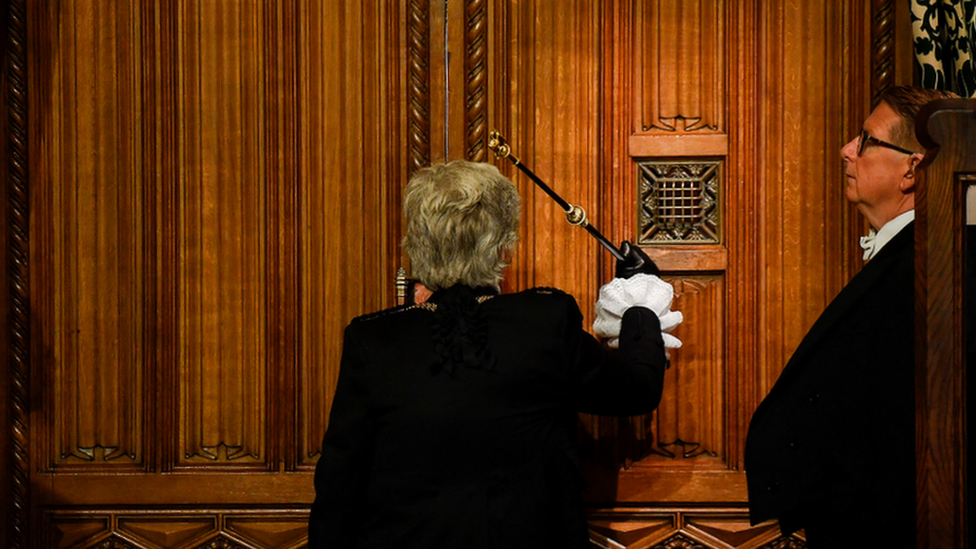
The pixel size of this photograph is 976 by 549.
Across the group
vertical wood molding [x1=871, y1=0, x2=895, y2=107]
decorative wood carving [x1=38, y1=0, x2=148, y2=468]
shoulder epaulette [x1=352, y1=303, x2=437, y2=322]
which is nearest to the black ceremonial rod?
shoulder epaulette [x1=352, y1=303, x2=437, y2=322]

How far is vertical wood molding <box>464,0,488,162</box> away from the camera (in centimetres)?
205

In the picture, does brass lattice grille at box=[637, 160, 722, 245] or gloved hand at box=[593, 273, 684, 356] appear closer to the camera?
gloved hand at box=[593, 273, 684, 356]

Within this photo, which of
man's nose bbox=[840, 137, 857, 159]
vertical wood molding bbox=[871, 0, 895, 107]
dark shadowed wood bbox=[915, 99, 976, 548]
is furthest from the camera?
vertical wood molding bbox=[871, 0, 895, 107]

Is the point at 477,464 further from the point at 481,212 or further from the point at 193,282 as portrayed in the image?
the point at 193,282

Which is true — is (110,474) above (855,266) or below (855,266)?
below

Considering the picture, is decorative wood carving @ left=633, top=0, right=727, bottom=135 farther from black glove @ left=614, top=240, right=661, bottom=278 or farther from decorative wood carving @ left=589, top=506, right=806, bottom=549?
decorative wood carving @ left=589, top=506, right=806, bottom=549

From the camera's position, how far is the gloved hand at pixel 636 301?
5.88 feet

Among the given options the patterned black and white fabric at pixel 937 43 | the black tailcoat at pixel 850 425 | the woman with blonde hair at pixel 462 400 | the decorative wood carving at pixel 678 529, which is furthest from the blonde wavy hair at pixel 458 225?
the patterned black and white fabric at pixel 937 43

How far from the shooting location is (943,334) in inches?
44.2

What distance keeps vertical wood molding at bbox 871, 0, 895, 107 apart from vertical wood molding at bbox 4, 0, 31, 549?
212cm

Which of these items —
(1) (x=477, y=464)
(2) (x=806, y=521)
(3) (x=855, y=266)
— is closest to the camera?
(1) (x=477, y=464)

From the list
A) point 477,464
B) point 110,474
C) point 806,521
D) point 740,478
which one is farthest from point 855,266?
point 110,474

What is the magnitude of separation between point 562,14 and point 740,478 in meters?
1.24

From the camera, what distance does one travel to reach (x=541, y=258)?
208 cm
